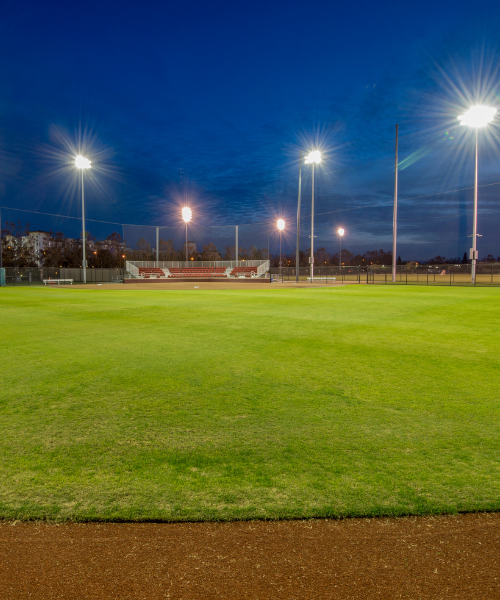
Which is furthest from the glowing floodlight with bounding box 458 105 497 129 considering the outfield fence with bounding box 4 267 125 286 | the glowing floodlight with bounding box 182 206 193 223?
the outfield fence with bounding box 4 267 125 286

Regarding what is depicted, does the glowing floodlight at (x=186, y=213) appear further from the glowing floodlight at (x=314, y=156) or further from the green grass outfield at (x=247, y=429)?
the green grass outfield at (x=247, y=429)

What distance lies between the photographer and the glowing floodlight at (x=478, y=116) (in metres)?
34.0

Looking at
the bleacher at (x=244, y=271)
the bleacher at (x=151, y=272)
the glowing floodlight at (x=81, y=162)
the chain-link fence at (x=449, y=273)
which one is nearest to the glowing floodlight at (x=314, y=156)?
the chain-link fence at (x=449, y=273)

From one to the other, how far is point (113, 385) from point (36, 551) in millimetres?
3415

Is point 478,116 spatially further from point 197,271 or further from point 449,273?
point 197,271

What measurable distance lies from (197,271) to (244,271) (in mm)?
7758

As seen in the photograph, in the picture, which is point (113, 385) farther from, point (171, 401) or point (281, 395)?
point (281, 395)

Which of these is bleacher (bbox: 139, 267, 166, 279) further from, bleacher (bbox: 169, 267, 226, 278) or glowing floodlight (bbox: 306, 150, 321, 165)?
glowing floodlight (bbox: 306, 150, 321, 165)

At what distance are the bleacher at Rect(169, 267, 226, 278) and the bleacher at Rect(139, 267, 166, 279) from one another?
1.75 meters

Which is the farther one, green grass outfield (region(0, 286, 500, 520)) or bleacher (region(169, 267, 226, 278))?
bleacher (region(169, 267, 226, 278))

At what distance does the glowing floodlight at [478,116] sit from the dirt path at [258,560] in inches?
1563

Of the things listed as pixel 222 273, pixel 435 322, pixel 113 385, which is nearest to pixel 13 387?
pixel 113 385

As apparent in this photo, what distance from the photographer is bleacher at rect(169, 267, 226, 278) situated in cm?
6412

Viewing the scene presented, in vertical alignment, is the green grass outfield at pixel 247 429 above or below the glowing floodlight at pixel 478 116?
below
